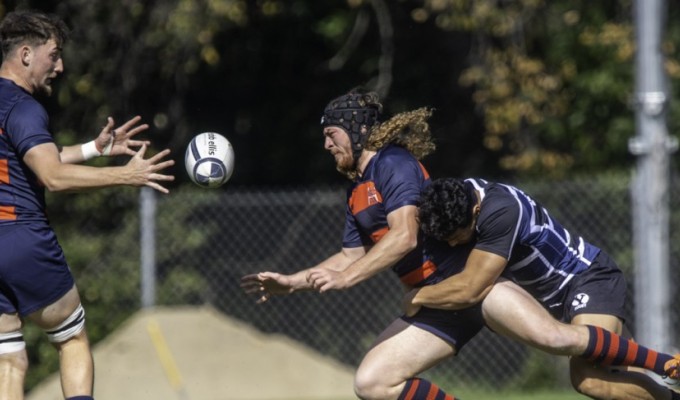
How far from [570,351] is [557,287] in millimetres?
478

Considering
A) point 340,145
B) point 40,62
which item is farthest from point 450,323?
point 40,62

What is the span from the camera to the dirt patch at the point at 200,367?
9.63m

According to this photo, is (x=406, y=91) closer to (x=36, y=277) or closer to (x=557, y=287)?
(x=557, y=287)

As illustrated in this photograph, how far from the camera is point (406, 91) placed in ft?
45.6

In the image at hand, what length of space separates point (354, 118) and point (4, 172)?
1831 mm

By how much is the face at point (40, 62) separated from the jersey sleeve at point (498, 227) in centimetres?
234

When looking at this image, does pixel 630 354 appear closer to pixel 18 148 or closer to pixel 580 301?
pixel 580 301

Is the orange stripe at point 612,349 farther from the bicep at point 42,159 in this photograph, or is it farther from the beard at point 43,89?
the beard at point 43,89

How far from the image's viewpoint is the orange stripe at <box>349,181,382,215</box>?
620cm

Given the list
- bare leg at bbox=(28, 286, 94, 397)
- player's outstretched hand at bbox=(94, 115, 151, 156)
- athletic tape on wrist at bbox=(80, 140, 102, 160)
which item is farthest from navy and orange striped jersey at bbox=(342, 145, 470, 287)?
bare leg at bbox=(28, 286, 94, 397)

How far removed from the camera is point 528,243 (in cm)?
616

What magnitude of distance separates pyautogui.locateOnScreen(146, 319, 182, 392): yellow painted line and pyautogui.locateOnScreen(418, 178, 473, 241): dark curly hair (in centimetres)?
442

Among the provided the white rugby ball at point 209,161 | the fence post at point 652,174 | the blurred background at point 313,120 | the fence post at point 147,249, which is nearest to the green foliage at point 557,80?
the blurred background at point 313,120

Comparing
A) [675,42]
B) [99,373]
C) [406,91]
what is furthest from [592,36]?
[99,373]
